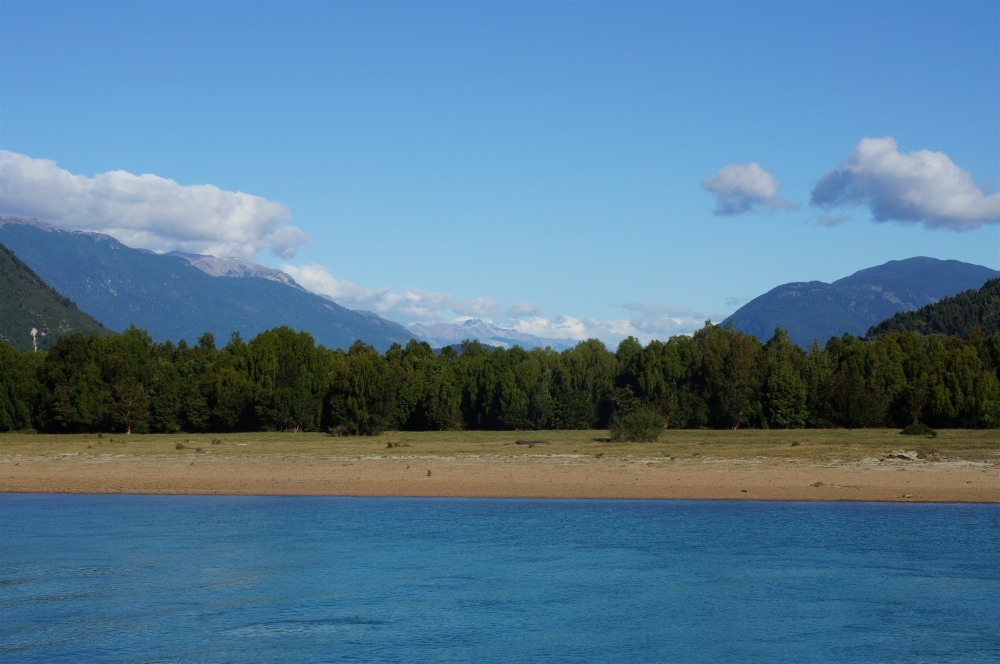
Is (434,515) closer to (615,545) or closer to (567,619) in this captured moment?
(615,545)

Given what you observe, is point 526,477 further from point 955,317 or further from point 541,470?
point 955,317

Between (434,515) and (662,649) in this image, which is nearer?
(662,649)

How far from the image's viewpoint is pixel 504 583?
72.8 feet

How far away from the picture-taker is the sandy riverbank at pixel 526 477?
34781 millimetres

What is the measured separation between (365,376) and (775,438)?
27.1m

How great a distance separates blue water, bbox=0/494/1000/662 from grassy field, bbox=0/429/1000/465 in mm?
12990

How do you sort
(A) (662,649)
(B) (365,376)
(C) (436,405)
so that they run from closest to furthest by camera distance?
1. (A) (662,649)
2. (B) (365,376)
3. (C) (436,405)

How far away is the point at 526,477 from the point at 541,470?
1612mm

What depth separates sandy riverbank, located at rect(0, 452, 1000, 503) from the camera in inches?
1369

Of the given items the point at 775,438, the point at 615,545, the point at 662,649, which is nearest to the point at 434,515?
the point at 615,545

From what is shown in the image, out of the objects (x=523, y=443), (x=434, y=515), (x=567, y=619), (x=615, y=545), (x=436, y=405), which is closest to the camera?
(x=567, y=619)

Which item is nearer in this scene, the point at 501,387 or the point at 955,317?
the point at 501,387

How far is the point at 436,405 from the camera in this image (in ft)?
240

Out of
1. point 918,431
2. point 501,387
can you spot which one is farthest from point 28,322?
point 918,431
